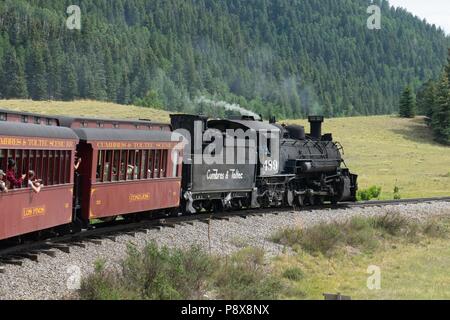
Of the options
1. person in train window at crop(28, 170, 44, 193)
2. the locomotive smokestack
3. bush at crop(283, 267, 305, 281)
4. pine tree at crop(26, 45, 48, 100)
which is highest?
pine tree at crop(26, 45, 48, 100)

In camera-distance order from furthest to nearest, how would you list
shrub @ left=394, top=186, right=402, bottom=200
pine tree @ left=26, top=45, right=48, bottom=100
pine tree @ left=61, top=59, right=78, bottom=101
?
pine tree @ left=61, top=59, right=78, bottom=101 → pine tree @ left=26, top=45, right=48, bottom=100 → shrub @ left=394, top=186, right=402, bottom=200

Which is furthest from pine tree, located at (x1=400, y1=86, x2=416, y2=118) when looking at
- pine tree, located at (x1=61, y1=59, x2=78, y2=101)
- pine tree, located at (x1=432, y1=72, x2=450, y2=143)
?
pine tree, located at (x1=61, y1=59, x2=78, y2=101)

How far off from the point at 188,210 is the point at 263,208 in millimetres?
5349

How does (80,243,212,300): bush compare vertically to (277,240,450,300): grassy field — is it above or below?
above

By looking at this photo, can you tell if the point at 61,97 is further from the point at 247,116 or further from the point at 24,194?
the point at 24,194

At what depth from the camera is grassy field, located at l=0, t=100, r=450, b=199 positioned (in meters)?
54.6

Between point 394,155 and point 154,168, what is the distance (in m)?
59.4

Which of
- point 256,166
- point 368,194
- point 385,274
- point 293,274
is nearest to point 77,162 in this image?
point 293,274

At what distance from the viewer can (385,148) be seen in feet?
270

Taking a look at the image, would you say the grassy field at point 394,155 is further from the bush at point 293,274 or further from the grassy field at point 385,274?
the bush at point 293,274

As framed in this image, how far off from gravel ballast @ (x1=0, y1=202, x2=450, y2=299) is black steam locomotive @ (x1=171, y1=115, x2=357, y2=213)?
4.21 feet

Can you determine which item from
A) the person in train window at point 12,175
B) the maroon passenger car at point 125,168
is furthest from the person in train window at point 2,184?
the maroon passenger car at point 125,168

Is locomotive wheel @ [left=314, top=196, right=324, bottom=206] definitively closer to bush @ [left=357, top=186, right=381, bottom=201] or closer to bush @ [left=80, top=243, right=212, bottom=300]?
bush @ [left=357, top=186, right=381, bottom=201]

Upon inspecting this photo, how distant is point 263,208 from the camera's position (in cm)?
2795
